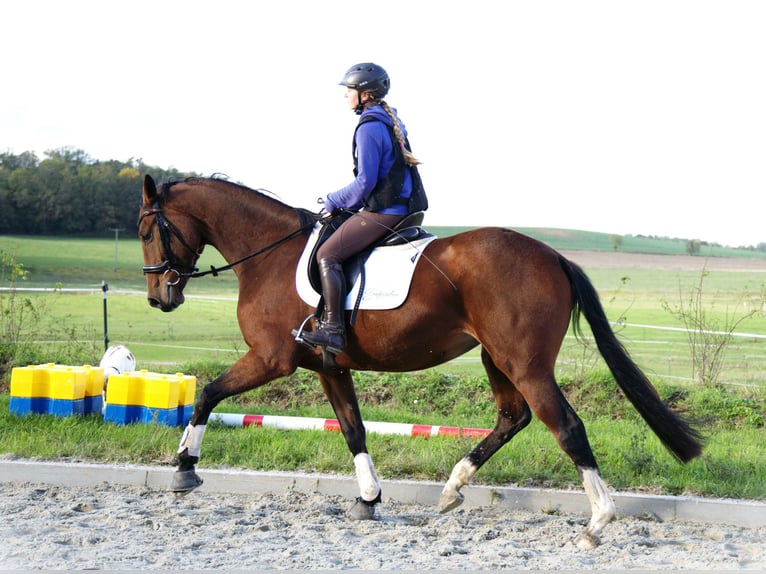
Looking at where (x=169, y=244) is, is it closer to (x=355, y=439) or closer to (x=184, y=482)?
(x=184, y=482)

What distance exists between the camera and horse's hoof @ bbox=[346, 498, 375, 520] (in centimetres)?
565

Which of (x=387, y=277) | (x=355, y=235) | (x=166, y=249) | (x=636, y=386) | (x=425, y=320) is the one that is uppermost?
(x=355, y=235)

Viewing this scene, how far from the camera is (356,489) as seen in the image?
620 centimetres

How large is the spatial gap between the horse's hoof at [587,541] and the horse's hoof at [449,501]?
0.94 metres

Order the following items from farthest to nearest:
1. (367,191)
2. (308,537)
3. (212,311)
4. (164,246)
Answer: (212,311)
(164,246)
(367,191)
(308,537)

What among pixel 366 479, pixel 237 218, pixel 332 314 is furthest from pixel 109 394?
pixel 332 314

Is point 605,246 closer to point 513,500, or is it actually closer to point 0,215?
point 0,215

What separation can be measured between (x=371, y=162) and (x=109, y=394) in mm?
3839

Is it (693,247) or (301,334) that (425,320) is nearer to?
(301,334)

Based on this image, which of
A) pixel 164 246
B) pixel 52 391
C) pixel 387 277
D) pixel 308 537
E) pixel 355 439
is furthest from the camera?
pixel 52 391

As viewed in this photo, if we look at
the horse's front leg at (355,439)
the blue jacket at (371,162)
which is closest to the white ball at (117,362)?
the horse's front leg at (355,439)

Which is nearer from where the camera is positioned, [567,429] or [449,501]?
[567,429]

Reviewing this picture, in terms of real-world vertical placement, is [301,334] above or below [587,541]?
above

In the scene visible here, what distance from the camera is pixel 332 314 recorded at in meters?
5.53
